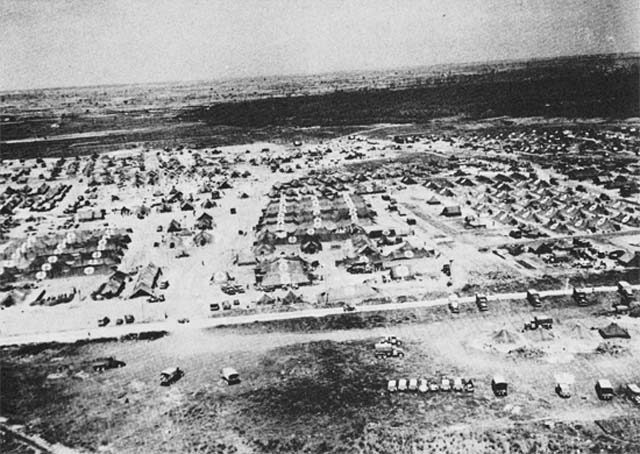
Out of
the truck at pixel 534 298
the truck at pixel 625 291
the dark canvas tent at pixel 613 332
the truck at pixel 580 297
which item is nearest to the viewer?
the dark canvas tent at pixel 613 332

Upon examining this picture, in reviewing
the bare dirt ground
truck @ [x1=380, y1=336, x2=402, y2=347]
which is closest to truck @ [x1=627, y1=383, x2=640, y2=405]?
the bare dirt ground

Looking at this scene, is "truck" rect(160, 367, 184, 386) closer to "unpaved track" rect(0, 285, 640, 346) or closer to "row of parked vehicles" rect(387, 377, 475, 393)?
"unpaved track" rect(0, 285, 640, 346)

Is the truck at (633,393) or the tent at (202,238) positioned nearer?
the truck at (633,393)

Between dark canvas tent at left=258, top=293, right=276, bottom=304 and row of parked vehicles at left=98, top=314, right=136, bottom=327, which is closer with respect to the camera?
row of parked vehicles at left=98, top=314, right=136, bottom=327

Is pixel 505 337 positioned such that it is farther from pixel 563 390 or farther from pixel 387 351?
pixel 387 351

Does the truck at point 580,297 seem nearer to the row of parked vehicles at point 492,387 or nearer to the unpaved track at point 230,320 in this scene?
the unpaved track at point 230,320

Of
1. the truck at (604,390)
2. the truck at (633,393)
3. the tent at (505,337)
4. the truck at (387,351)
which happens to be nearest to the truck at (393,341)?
the truck at (387,351)

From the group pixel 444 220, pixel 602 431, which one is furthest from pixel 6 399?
pixel 444 220
